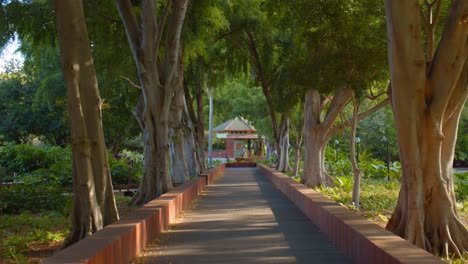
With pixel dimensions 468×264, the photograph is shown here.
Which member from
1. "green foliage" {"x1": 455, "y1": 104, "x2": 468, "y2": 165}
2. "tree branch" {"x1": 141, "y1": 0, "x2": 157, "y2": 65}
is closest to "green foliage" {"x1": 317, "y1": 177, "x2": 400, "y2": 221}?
"tree branch" {"x1": 141, "y1": 0, "x2": 157, "y2": 65}

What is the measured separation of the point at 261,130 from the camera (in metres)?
54.8

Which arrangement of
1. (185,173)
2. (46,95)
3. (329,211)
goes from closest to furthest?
(329,211) → (185,173) → (46,95)

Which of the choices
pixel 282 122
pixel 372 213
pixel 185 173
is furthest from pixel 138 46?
pixel 282 122

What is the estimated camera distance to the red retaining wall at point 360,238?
293 inches

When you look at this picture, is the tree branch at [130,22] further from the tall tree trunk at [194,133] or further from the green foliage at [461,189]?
the tall tree trunk at [194,133]

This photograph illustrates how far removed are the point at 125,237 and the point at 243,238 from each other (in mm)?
3823

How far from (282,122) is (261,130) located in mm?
16265

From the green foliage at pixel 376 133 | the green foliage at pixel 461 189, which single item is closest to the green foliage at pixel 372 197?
the green foliage at pixel 461 189

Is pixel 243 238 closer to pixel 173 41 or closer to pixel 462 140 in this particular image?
pixel 173 41

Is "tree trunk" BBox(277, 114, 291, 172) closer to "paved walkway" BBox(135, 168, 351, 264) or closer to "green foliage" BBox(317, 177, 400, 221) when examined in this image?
"green foliage" BBox(317, 177, 400, 221)

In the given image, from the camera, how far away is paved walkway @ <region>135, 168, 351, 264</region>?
10344 millimetres

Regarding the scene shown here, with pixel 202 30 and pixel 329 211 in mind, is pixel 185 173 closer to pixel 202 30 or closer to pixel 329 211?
pixel 202 30

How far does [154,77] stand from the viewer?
17.8 meters

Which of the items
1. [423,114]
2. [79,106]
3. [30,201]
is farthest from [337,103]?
[79,106]
